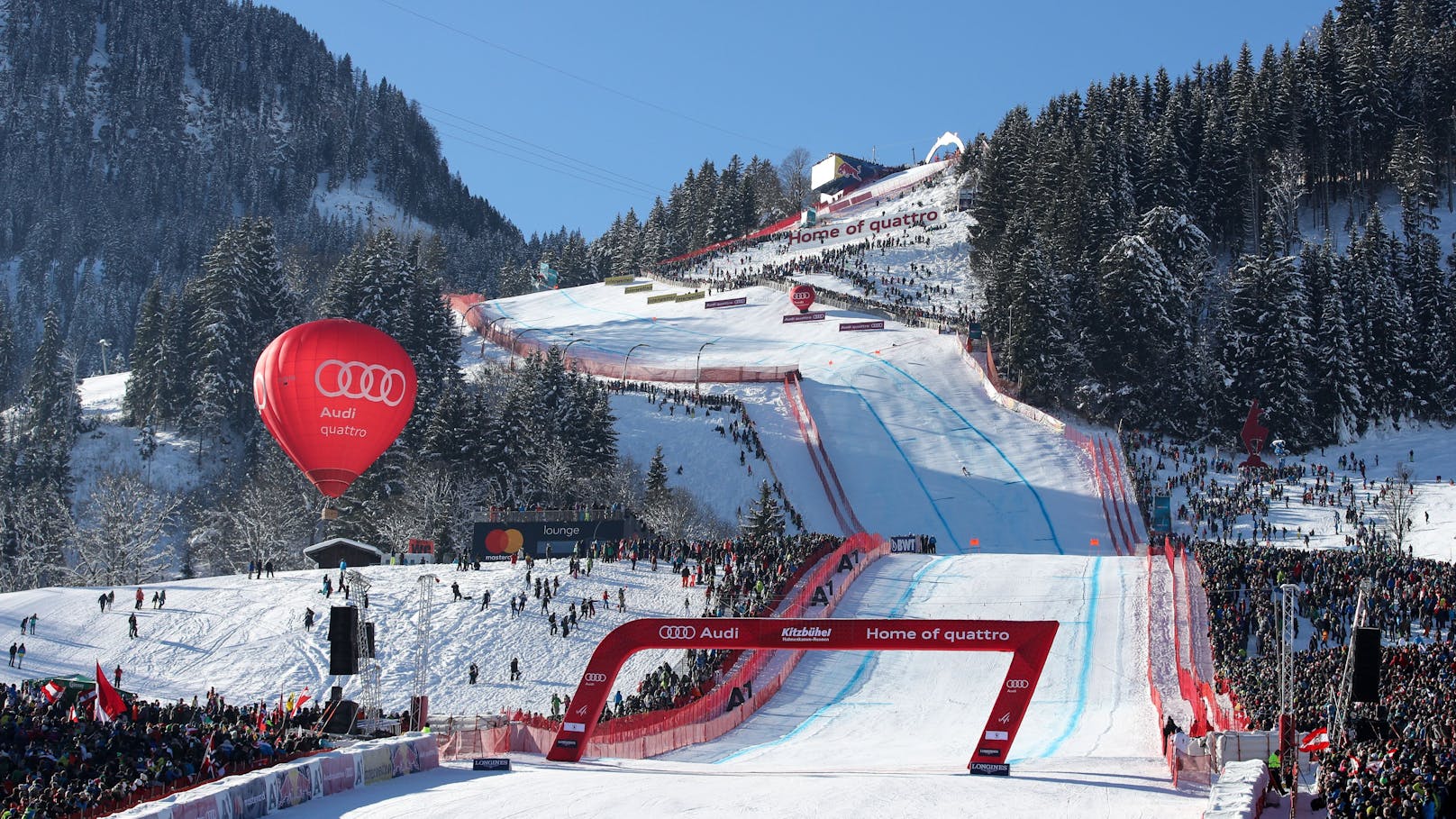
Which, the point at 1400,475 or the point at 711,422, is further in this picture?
the point at 711,422

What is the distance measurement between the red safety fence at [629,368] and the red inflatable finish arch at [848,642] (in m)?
45.5

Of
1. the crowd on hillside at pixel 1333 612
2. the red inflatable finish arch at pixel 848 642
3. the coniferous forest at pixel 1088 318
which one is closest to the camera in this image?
the crowd on hillside at pixel 1333 612

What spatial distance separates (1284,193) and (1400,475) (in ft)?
94.4

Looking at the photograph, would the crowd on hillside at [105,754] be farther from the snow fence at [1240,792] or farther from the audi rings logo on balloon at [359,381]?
the snow fence at [1240,792]

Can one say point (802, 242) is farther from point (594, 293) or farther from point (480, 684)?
point (480, 684)

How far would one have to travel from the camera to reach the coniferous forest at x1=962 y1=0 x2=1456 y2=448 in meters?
69.6

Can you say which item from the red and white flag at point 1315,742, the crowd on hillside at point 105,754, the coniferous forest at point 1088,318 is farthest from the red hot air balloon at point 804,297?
the red and white flag at point 1315,742

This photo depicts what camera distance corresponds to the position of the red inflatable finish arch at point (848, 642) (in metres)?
23.1

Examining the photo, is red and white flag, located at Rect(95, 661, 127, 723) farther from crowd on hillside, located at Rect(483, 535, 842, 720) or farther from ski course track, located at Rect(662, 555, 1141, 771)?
crowd on hillside, located at Rect(483, 535, 842, 720)

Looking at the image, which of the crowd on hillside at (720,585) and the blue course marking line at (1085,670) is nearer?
the blue course marking line at (1085,670)

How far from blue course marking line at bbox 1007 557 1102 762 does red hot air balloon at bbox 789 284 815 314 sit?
41.7 m

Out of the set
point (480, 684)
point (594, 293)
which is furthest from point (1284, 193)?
point (480, 684)

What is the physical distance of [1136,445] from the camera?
63.6m

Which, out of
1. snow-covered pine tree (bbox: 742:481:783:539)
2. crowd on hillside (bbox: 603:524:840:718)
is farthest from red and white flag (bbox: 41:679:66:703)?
snow-covered pine tree (bbox: 742:481:783:539)
